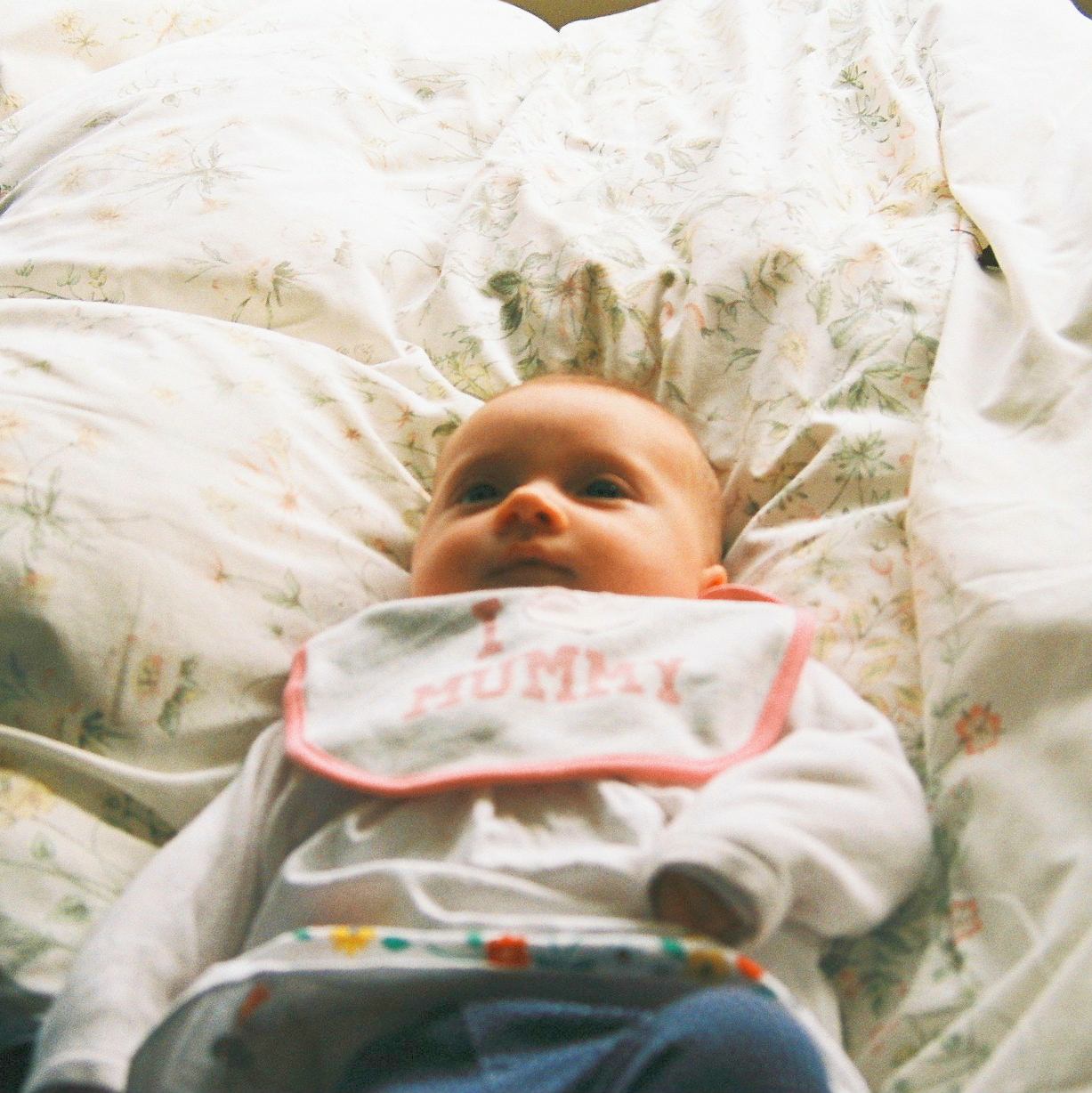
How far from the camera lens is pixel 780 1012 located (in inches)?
21.0

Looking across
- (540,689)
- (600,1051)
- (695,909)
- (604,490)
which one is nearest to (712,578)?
(604,490)

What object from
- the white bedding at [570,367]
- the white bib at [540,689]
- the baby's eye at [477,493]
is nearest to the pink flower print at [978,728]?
the white bedding at [570,367]

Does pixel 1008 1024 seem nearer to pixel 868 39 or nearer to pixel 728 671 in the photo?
pixel 728 671

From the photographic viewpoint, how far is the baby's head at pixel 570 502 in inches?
34.0

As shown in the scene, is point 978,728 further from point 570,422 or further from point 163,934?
point 163,934

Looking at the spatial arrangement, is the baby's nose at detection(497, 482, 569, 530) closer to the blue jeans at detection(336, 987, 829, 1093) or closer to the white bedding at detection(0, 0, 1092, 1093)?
the white bedding at detection(0, 0, 1092, 1093)

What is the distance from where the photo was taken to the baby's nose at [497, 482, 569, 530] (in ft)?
2.78

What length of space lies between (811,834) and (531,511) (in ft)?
1.07

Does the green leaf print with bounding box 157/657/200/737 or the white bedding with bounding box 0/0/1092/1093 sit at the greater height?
the white bedding with bounding box 0/0/1092/1093

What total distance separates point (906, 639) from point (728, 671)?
160 mm

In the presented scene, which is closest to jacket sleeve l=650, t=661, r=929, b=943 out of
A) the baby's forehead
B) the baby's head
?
the baby's head

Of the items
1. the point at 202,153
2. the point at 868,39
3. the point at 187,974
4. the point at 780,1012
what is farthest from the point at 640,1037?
the point at 868,39

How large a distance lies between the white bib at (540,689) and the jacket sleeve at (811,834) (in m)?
0.04

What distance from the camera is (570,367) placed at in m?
1.15
